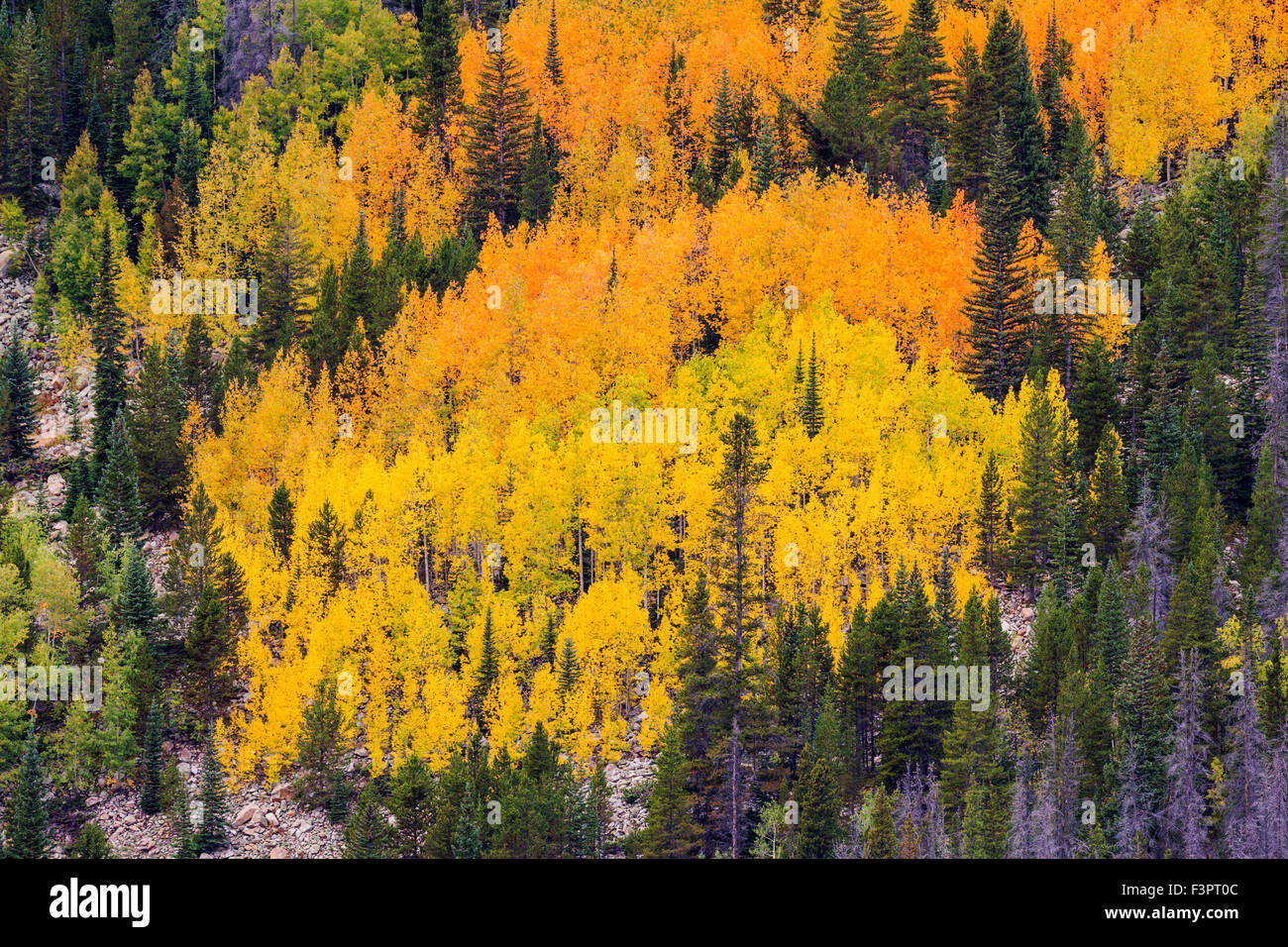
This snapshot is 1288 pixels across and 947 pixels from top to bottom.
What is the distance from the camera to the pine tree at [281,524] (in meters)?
79.2

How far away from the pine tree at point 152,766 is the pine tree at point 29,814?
4212 mm

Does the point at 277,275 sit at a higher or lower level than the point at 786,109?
lower

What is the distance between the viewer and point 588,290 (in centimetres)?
9038

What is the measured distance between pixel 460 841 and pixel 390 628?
1344 cm

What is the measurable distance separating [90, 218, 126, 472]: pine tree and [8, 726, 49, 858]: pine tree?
21.7 m

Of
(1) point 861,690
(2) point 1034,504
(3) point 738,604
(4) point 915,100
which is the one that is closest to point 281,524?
(3) point 738,604

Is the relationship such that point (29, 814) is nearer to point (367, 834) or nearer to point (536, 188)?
point (367, 834)

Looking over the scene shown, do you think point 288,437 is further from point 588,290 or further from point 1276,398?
point 1276,398

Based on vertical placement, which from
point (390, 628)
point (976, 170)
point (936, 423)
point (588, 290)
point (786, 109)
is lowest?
point (390, 628)

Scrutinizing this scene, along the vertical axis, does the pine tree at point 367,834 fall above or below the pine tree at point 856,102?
below

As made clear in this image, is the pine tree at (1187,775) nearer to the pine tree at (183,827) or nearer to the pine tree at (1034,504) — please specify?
the pine tree at (1034,504)

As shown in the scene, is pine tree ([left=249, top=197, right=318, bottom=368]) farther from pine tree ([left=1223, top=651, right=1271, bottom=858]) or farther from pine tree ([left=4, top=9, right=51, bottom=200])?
pine tree ([left=1223, top=651, right=1271, bottom=858])

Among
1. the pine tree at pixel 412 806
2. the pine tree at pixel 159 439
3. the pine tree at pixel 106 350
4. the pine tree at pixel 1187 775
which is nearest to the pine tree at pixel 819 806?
the pine tree at pixel 1187 775
